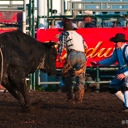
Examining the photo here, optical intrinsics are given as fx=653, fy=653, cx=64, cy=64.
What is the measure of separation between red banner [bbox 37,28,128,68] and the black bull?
4.35 meters

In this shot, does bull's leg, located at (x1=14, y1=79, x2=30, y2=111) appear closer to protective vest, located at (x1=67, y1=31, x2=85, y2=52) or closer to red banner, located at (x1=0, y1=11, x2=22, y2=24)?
protective vest, located at (x1=67, y1=31, x2=85, y2=52)

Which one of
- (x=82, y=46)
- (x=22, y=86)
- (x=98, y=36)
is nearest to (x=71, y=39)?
(x=82, y=46)

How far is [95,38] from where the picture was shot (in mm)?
16547

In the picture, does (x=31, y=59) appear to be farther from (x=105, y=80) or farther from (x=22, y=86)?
(x=105, y=80)

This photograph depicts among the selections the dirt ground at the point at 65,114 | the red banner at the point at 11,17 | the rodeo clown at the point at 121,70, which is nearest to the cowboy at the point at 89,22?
the red banner at the point at 11,17

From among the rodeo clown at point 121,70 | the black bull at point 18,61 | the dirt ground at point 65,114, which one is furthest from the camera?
the rodeo clown at point 121,70

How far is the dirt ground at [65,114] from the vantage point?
9.57m

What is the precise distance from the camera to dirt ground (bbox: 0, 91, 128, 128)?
9570 millimetres

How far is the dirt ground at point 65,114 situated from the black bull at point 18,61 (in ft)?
1.23

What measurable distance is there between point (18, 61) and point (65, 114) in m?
1.28

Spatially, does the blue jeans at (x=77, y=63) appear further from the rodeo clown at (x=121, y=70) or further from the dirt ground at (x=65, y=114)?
the rodeo clown at (x=121, y=70)

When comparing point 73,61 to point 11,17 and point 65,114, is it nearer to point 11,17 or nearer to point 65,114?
point 65,114

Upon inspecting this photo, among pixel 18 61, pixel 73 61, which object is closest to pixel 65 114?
pixel 18 61

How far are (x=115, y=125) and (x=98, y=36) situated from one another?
24.0ft
